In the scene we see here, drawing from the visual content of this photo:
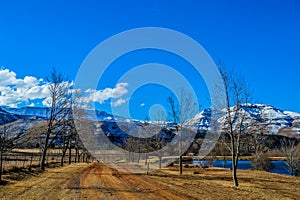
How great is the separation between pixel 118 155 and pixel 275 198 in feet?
299

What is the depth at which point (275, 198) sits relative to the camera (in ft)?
50.2

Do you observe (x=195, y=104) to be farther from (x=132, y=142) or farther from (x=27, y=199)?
(x=132, y=142)

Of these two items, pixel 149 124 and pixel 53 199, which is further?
pixel 149 124

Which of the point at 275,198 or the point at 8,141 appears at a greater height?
the point at 8,141

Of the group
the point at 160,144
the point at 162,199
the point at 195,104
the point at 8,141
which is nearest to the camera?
the point at 162,199

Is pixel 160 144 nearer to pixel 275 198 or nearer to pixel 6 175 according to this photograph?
pixel 6 175

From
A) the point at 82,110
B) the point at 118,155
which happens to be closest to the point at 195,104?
the point at 82,110

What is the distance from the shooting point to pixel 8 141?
1997cm

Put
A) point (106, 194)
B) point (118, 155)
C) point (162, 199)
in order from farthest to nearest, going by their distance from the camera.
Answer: point (118, 155) < point (106, 194) < point (162, 199)

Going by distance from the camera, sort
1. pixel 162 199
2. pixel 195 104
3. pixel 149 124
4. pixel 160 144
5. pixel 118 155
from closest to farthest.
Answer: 1. pixel 162 199
2. pixel 195 104
3. pixel 160 144
4. pixel 149 124
5. pixel 118 155

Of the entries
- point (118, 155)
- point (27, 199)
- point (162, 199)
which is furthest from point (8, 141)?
point (118, 155)

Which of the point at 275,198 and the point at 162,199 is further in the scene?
the point at 275,198

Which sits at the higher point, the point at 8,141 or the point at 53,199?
the point at 8,141

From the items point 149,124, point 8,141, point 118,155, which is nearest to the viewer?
point 8,141
